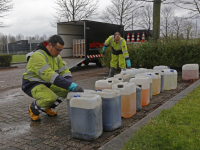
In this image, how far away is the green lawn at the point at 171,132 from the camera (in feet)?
8.94

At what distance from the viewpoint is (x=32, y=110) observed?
164 inches

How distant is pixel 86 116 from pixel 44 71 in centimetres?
116

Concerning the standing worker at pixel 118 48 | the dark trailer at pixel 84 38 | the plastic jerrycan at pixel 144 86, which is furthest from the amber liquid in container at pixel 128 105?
the dark trailer at pixel 84 38

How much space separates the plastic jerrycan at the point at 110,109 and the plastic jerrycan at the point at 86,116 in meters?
0.28

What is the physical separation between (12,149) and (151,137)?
6.38 ft

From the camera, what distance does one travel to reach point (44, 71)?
370 centimetres

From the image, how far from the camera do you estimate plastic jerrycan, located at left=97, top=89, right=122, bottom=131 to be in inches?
137

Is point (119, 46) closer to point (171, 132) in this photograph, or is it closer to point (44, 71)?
point (44, 71)

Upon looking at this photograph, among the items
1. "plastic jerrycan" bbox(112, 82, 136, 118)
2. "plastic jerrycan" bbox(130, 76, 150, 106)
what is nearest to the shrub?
"plastic jerrycan" bbox(130, 76, 150, 106)

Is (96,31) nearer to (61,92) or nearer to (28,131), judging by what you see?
(61,92)

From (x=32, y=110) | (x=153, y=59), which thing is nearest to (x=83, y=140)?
(x=32, y=110)

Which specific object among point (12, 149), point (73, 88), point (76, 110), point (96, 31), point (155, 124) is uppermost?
point (96, 31)

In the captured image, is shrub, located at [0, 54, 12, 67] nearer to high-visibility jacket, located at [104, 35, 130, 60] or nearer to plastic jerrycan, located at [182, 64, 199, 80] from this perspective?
high-visibility jacket, located at [104, 35, 130, 60]

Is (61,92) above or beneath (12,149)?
above
